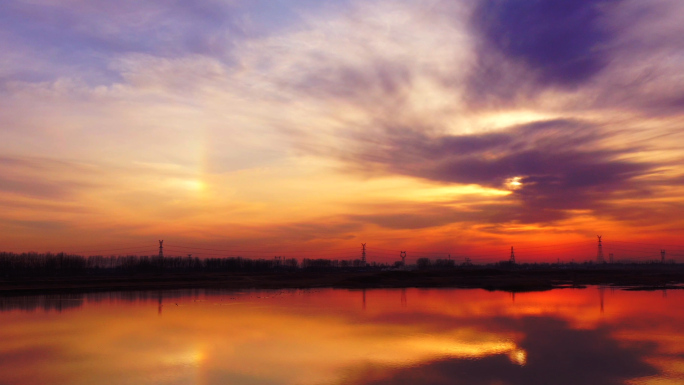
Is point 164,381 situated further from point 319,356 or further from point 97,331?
point 97,331

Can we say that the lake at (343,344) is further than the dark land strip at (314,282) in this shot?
No

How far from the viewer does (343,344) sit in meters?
24.5

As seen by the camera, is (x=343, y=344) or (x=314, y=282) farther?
(x=314, y=282)

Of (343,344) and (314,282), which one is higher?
(343,344)

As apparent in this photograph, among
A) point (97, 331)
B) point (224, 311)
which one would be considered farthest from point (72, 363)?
point (224, 311)

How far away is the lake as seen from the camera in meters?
18.5

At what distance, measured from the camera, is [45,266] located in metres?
136

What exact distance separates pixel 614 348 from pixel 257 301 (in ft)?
104

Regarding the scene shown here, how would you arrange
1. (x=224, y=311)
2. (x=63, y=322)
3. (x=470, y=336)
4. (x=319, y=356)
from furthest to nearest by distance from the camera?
1. (x=224, y=311)
2. (x=63, y=322)
3. (x=470, y=336)
4. (x=319, y=356)

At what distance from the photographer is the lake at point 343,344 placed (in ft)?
60.8

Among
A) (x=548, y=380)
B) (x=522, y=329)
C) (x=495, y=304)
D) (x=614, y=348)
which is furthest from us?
(x=495, y=304)

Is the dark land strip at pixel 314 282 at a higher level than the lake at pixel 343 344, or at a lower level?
lower

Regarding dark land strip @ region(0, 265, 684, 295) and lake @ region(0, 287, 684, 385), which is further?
dark land strip @ region(0, 265, 684, 295)

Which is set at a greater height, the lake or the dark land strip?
the lake
